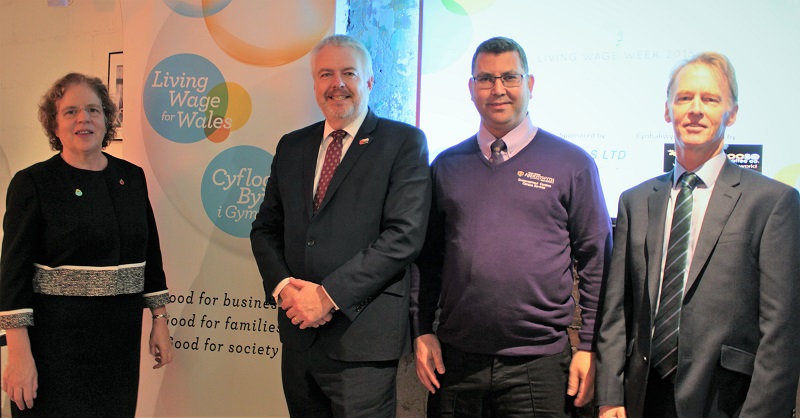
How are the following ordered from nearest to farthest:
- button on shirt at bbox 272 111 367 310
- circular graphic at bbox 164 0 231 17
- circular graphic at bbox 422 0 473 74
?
1. button on shirt at bbox 272 111 367 310
2. circular graphic at bbox 422 0 473 74
3. circular graphic at bbox 164 0 231 17

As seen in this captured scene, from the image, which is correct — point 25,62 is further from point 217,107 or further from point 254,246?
point 254,246

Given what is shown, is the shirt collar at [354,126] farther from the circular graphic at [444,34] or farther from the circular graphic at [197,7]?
the circular graphic at [197,7]

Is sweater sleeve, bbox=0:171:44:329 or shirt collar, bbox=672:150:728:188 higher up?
shirt collar, bbox=672:150:728:188

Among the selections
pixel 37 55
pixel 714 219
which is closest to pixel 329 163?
pixel 714 219

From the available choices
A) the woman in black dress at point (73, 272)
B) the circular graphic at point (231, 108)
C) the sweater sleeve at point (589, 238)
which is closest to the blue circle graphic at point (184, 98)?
the circular graphic at point (231, 108)

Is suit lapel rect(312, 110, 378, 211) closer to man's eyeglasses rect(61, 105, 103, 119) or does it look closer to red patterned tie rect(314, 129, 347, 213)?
red patterned tie rect(314, 129, 347, 213)

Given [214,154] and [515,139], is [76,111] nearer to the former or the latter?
[214,154]

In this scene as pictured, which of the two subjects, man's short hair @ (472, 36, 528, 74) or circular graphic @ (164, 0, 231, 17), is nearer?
man's short hair @ (472, 36, 528, 74)

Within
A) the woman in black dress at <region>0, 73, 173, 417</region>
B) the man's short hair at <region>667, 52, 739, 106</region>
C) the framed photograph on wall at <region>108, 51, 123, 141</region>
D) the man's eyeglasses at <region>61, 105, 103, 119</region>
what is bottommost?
the woman in black dress at <region>0, 73, 173, 417</region>

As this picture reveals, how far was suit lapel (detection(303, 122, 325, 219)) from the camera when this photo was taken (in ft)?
7.20

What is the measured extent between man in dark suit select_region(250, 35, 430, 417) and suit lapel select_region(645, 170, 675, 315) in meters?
0.77

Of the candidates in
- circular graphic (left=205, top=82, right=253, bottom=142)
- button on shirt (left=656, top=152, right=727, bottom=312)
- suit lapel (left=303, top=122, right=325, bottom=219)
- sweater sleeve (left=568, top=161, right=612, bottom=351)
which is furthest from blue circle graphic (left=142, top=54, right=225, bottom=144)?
button on shirt (left=656, top=152, right=727, bottom=312)

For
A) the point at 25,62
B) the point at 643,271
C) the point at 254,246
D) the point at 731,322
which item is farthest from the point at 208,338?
the point at 25,62

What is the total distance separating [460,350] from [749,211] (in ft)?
3.36
